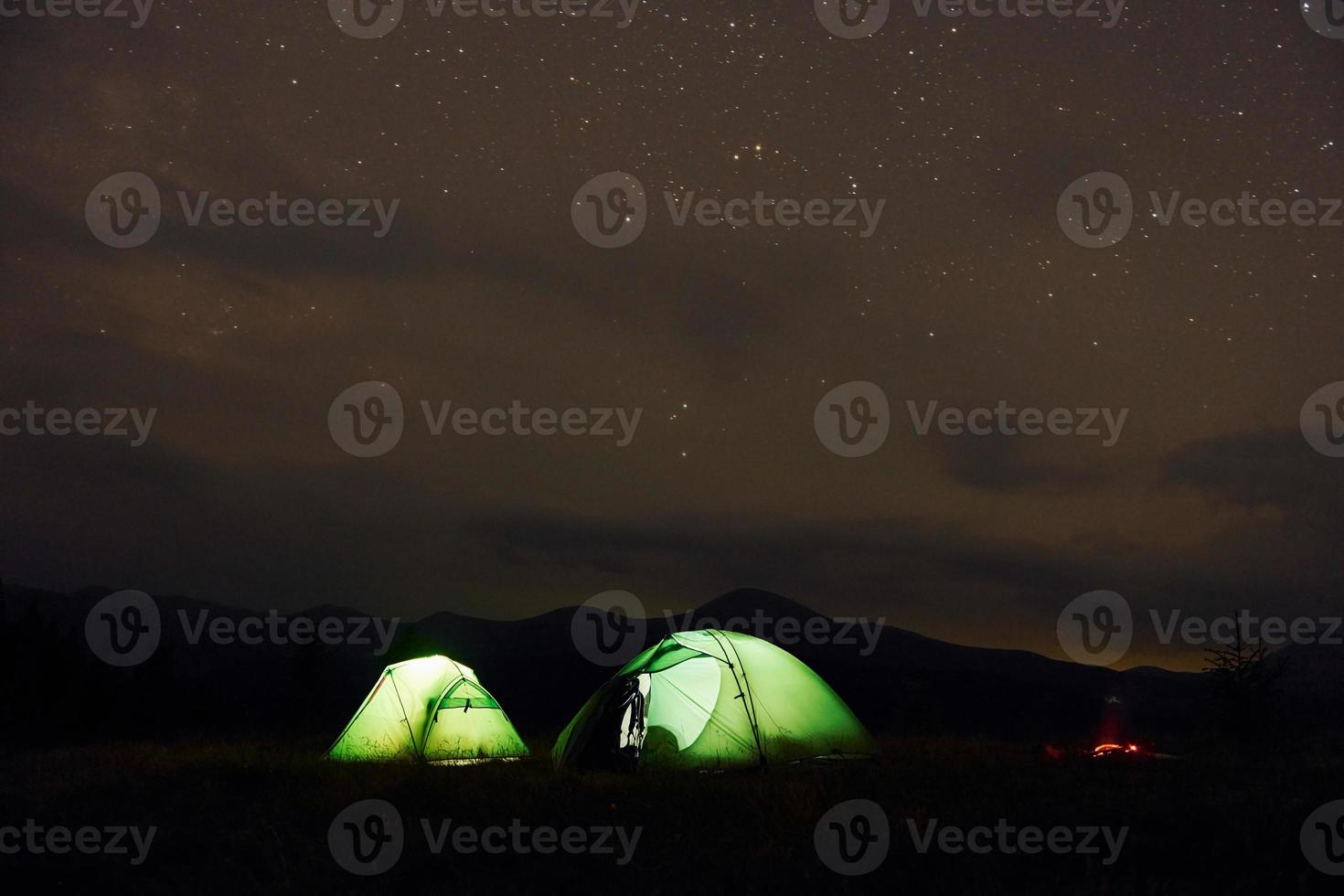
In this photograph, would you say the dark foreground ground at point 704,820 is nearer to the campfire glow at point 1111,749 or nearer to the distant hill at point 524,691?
the campfire glow at point 1111,749

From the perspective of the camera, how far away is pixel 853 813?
854 cm

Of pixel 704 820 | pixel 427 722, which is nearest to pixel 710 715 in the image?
pixel 704 820

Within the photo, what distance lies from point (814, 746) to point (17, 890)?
862 centimetres

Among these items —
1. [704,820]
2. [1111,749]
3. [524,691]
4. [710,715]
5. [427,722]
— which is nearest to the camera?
[704,820]

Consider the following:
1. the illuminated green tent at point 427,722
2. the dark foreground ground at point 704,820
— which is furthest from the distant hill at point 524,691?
the dark foreground ground at point 704,820

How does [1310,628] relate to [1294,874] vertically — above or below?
above

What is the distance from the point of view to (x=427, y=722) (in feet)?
49.8

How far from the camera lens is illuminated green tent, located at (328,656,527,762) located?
14.8 m

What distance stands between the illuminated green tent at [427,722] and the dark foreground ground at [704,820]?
2.41 m

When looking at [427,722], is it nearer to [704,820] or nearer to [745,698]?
[745,698]

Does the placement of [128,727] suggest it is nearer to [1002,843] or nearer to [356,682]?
[1002,843]

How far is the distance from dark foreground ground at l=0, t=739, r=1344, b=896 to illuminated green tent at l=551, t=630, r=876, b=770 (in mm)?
614

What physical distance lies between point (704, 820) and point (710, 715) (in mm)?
4041

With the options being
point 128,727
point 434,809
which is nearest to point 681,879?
point 434,809
